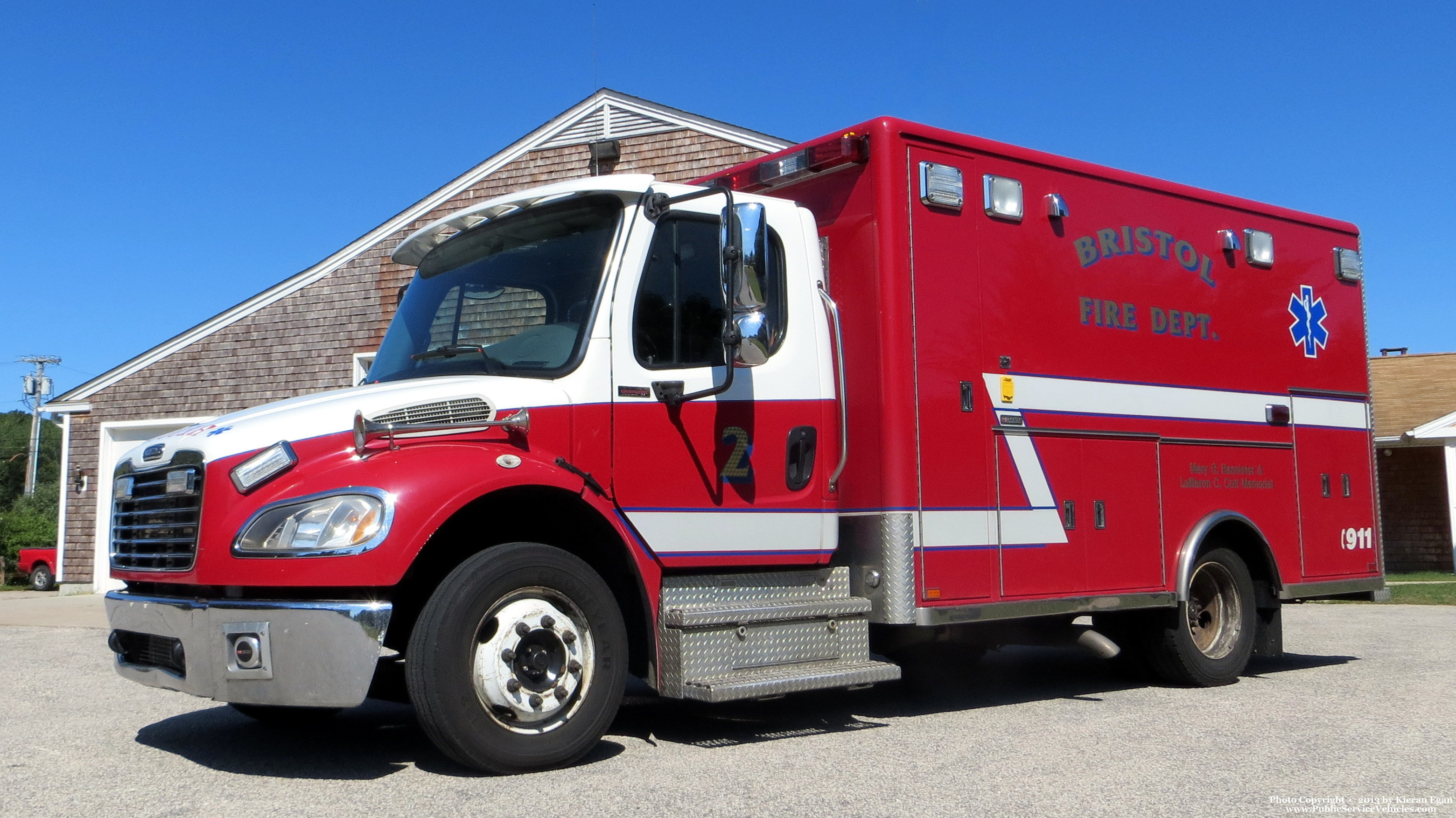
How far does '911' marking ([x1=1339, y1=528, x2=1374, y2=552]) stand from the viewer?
28.8ft

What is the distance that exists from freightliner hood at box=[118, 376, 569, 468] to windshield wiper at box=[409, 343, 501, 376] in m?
0.13

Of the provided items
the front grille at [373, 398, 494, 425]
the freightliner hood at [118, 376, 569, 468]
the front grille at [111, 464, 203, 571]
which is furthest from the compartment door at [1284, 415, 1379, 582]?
the front grille at [111, 464, 203, 571]

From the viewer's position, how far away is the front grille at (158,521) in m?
4.97

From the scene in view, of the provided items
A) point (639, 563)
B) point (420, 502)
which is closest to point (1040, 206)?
point (639, 563)

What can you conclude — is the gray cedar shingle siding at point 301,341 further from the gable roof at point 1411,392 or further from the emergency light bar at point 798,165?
the gable roof at point 1411,392

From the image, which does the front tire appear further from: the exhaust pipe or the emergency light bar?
the exhaust pipe

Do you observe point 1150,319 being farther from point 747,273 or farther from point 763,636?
point 763,636

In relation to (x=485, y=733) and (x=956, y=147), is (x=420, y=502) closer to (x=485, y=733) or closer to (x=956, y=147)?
(x=485, y=733)

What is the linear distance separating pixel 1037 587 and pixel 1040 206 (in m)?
2.15

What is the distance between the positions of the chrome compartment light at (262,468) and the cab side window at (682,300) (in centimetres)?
161

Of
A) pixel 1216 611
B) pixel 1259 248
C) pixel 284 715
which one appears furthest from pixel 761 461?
pixel 1259 248

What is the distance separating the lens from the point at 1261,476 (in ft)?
27.0

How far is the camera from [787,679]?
5785 mm

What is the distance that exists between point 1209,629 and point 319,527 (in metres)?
5.88
